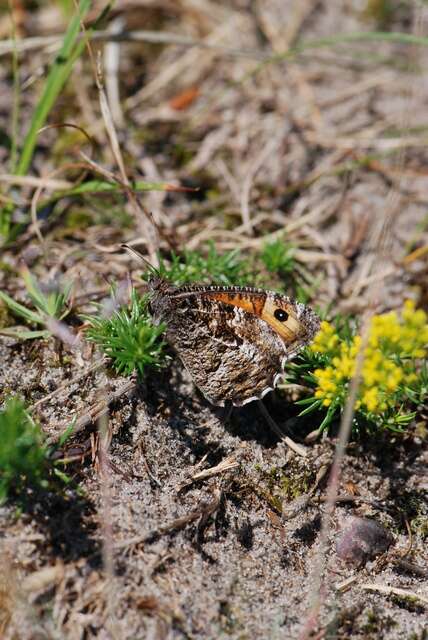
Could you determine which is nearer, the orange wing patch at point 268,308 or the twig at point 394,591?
the twig at point 394,591

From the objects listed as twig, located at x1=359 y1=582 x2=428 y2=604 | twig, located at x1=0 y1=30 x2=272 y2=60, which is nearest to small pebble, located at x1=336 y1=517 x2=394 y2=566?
twig, located at x1=359 y1=582 x2=428 y2=604

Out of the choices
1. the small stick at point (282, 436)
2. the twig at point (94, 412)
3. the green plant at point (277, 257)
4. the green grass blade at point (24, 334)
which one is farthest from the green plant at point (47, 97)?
the small stick at point (282, 436)

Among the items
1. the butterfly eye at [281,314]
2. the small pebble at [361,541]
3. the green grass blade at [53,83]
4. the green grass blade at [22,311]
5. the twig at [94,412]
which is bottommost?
the small pebble at [361,541]

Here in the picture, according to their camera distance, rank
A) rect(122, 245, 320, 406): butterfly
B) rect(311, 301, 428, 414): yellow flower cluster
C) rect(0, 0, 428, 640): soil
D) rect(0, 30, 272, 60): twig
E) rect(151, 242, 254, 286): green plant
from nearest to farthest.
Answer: rect(0, 0, 428, 640): soil, rect(311, 301, 428, 414): yellow flower cluster, rect(122, 245, 320, 406): butterfly, rect(151, 242, 254, 286): green plant, rect(0, 30, 272, 60): twig

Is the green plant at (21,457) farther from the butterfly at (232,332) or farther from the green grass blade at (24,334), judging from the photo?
the butterfly at (232,332)

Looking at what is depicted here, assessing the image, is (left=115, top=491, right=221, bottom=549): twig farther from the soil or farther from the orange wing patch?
the orange wing patch

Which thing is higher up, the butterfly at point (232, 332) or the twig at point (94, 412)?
the butterfly at point (232, 332)

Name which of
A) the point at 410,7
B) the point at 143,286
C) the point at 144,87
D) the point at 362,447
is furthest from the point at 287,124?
the point at 362,447
